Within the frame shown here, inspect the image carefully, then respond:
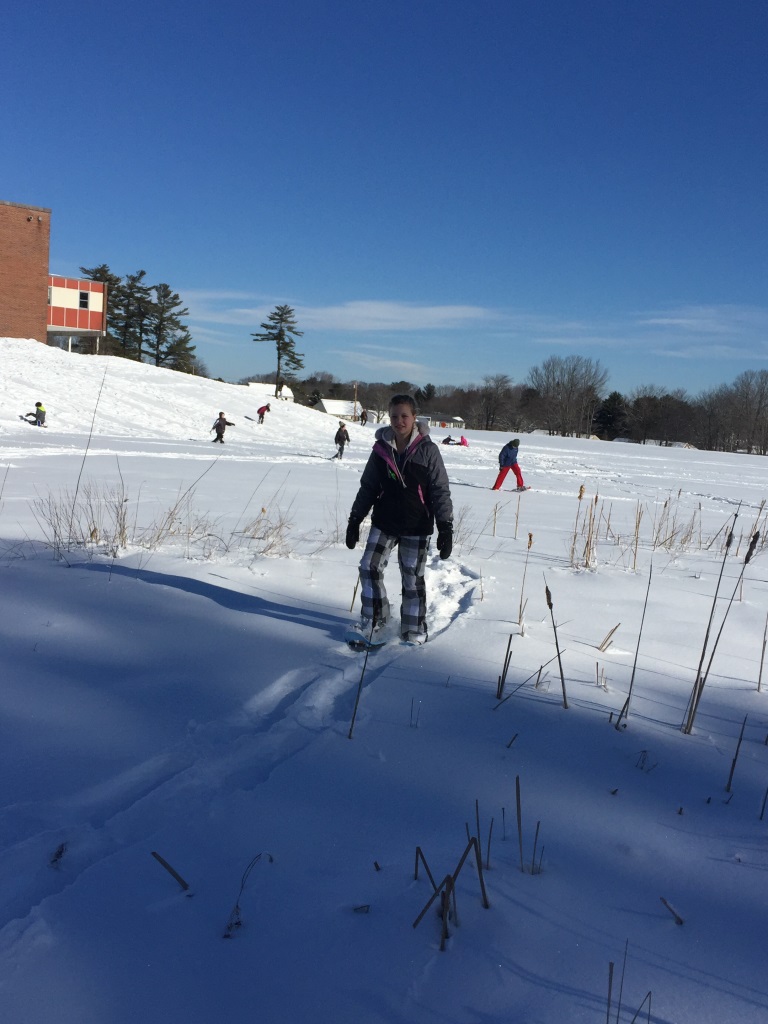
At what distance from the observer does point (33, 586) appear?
4.79 metres

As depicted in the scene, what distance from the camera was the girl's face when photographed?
13.9 ft

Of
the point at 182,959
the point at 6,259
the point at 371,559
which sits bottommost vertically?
the point at 182,959

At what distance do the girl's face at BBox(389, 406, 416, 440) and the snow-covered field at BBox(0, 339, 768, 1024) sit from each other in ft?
4.39

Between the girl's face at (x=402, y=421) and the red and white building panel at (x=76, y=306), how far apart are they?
51985mm

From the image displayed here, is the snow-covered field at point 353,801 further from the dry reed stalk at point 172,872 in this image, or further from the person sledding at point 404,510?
the person sledding at point 404,510

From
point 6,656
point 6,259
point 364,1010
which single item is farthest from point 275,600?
point 6,259

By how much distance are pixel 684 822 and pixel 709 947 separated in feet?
2.31

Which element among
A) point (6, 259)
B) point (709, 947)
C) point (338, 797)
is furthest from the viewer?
point (6, 259)

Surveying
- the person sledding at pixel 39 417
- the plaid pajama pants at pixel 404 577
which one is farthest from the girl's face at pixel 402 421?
the person sledding at pixel 39 417

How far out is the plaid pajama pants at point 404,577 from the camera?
14.8 ft

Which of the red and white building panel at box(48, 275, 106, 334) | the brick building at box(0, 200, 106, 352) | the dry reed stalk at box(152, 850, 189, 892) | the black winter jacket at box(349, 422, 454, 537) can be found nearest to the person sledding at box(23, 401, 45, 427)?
the brick building at box(0, 200, 106, 352)

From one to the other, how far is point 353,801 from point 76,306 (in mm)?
55105

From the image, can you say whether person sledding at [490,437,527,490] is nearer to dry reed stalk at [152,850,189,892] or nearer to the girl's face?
the girl's face

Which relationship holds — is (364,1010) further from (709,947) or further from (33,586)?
(33,586)
